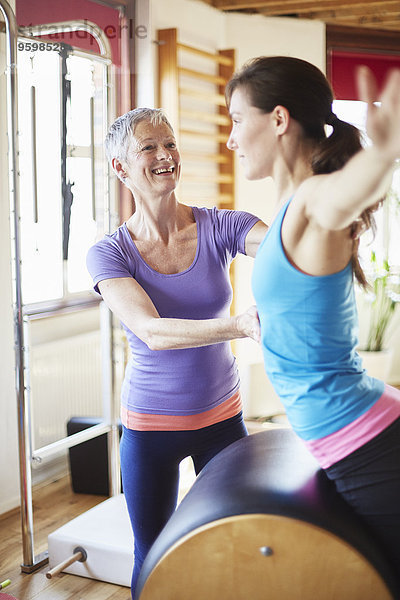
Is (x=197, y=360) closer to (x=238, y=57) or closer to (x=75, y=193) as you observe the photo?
(x=75, y=193)

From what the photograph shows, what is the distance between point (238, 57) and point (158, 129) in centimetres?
255

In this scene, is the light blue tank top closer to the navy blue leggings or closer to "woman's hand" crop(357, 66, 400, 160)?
"woman's hand" crop(357, 66, 400, 160)

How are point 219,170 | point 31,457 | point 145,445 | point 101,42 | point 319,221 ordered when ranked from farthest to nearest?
point 219,170, point 101,42, point 31,457, point 145,445, point 319,221

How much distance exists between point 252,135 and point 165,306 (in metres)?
0.58

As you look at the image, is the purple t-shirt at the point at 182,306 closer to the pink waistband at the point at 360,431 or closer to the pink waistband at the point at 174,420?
the pink waistband at the point at 174,420

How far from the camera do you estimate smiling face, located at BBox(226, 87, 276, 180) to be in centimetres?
117

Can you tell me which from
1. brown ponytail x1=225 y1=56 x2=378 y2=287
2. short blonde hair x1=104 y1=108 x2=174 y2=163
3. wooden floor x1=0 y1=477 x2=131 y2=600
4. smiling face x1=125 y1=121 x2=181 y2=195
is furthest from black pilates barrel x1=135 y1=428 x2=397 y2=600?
wooden floor x1=0 y1=477 x2=131 y2=600

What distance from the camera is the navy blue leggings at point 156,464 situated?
5.44ft

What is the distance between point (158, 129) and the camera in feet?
5.61

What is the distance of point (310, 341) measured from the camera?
3.51 feet

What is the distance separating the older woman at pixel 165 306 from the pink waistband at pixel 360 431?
0.57m

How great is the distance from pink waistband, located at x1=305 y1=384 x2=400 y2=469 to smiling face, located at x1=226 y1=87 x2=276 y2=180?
46 cm

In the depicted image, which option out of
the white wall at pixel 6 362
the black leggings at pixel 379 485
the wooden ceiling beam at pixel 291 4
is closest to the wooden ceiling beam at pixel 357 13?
the wooden ceiling beam at pixel 291 4

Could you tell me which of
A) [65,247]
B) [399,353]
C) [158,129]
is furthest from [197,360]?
[399,353]
